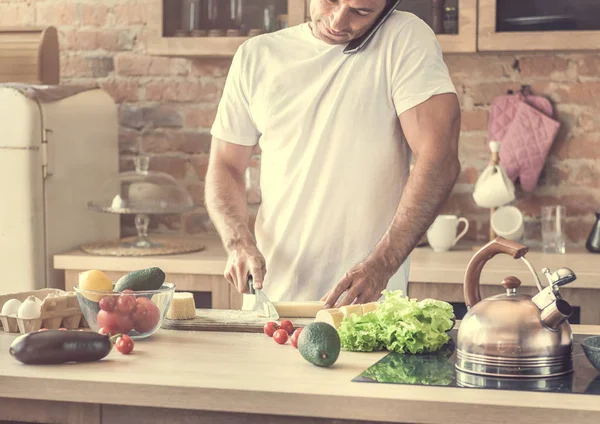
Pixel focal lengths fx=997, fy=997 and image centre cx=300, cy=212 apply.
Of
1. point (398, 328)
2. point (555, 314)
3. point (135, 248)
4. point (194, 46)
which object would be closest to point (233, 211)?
point (398, 328)

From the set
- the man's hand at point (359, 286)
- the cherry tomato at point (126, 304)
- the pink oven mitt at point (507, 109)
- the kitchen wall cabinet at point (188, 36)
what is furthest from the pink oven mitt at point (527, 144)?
the cherry tomato at point (126, 304)

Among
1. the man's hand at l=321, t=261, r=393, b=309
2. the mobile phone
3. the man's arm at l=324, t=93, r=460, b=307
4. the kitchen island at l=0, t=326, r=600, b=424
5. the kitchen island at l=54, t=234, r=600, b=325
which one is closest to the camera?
the kitchen island at l=0, t=326, r=600, b=424

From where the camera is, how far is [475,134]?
11.7ft

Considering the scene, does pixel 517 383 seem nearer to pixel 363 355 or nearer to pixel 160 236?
pixel 363 355

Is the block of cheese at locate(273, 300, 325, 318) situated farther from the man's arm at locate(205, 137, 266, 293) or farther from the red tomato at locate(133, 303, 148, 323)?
the red tomato at locate(133, 303, 148, 323)

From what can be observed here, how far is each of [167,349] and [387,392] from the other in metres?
0.49

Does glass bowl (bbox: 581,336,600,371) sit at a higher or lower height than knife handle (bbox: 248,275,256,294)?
lower

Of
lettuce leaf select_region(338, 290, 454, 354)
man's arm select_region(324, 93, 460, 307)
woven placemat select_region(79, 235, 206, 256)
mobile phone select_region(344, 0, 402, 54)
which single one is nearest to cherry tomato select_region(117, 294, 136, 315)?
lettuce leaf select_region(338, 290, 454, 354)

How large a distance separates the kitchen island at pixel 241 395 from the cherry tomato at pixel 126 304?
9 centimetres

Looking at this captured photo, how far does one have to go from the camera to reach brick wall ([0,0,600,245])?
3.51 metres

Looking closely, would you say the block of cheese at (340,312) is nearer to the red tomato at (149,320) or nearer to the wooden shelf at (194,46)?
the red tomato at (149,320)

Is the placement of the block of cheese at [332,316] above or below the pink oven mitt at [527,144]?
below

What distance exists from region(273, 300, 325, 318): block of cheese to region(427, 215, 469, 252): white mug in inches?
53.0

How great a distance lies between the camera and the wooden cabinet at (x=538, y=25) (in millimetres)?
3217
